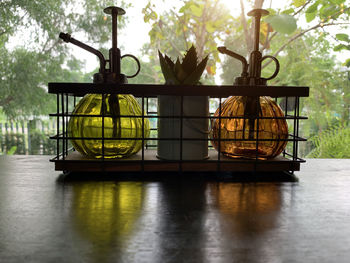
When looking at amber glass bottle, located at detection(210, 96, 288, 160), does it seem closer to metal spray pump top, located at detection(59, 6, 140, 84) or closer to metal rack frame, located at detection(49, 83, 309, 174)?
metal rack frame, located at detection(49, 83, 309, 174)

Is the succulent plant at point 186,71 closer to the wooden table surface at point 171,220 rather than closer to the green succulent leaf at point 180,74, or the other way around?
the green succulent leaf at point 180,74

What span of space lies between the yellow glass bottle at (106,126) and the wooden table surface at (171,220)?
1.9 inches

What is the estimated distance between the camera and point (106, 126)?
1.46 feet

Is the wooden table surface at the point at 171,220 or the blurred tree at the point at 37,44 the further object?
the blurred tree at the point at 37,44

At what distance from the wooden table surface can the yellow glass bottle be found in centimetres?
5

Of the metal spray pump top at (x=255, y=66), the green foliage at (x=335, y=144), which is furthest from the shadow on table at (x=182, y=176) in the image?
the green foliage at (x=335, y=144)

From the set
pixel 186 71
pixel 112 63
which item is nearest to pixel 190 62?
pixel 186 71

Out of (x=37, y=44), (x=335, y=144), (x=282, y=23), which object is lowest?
(x=335, y=144)

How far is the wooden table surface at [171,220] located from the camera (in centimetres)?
21

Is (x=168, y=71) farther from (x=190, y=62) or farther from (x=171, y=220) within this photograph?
(x=171, y=220)

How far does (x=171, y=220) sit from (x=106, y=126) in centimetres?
22

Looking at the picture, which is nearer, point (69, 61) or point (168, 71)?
point (168, 71)

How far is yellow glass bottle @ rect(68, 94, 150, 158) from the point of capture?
0.44 meters

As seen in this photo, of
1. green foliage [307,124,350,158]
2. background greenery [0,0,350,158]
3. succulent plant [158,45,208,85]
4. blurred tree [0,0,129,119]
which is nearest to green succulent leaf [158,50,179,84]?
Answer: succulent plant [158,45,208,85]
